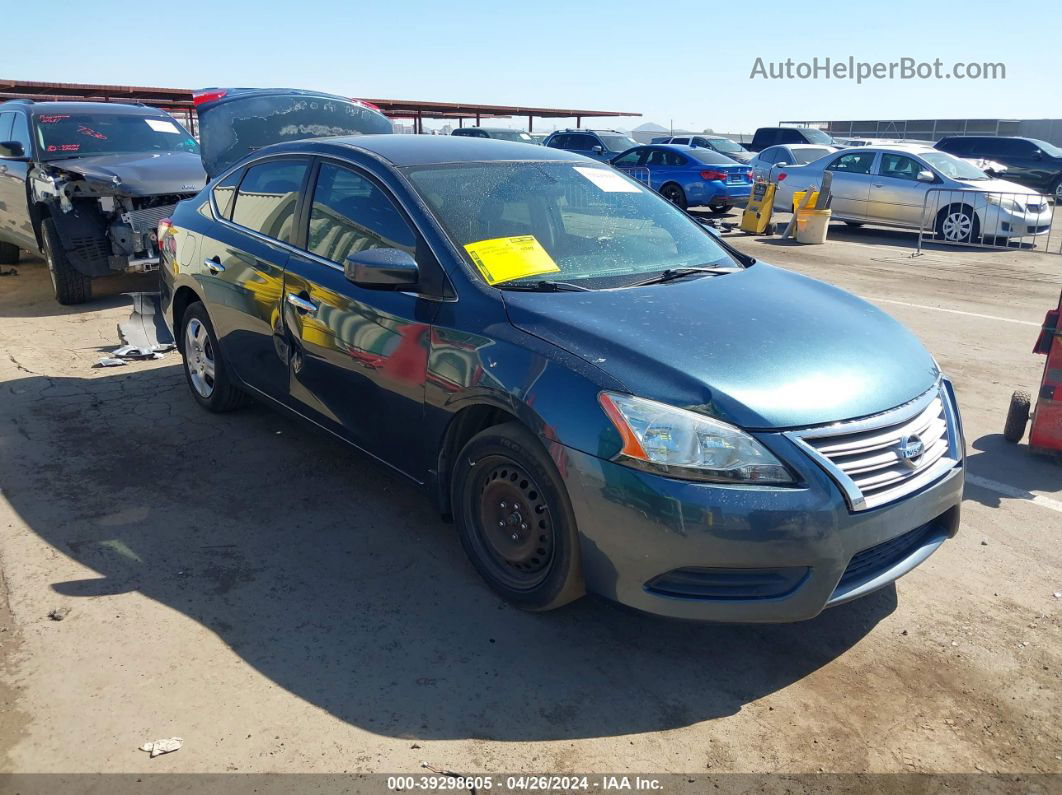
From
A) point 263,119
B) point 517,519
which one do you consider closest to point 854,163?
point 263,119

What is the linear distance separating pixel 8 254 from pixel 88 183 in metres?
3.65

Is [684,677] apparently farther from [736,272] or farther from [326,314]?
[326,314]

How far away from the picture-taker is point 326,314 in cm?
392

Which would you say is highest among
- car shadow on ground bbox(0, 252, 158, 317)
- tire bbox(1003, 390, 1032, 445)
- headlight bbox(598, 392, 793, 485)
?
headlight bbox(598, 392, 793, 485)

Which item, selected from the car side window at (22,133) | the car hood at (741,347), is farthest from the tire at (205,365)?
the car side window at (22,133)

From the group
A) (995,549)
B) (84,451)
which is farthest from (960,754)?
(84,451)

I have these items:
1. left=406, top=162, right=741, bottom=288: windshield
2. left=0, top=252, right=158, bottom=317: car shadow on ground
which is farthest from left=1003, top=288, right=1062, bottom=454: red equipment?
left=0, top=252, right=158, bottom=317: car shadow on ground

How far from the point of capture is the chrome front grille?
2.74m

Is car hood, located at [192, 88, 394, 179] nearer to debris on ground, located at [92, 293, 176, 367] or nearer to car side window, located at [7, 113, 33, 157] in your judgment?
debris on ground, located at [92, 293, 176, 367]

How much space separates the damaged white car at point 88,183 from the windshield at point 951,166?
12.3m

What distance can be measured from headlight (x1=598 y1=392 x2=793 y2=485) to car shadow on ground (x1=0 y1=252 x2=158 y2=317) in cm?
722

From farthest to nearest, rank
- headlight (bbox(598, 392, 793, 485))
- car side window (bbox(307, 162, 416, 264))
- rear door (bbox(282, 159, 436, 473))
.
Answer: car side window (bbox(307, 162, 416, 264))
rear door (bbox(282, 159, 436, 473))
headlight (bbox(598, 392, 793, 485))

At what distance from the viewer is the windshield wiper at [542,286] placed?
3.38m

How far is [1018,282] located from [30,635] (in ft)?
38.4
